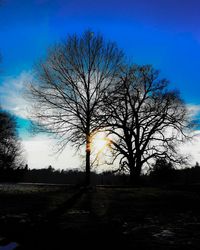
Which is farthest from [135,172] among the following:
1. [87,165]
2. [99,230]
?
[99,230]

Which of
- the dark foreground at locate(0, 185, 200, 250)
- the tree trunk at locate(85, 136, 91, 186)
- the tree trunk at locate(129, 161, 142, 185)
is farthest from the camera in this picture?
the tree trunk at locate(129, 161, 142, 185)

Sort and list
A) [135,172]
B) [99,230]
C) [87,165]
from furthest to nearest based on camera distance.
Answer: [135,172] < [87,165] < [99,230]

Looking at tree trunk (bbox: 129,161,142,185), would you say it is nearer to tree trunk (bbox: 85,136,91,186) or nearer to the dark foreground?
tree trunk (bbox: 85,136,91,186)

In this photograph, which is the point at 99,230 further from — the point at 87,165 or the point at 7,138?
the point at 7,138

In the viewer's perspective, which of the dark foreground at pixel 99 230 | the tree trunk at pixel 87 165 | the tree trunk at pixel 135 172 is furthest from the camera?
the tree trunk at pixel 135 172

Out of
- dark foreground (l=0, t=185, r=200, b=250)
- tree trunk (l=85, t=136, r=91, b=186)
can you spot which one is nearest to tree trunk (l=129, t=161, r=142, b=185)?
tree trunk (l=85, t=136, r=91, b=186)

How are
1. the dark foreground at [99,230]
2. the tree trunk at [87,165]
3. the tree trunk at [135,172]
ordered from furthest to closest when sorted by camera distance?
the tree trunk at [135,172] → the tree trunk at [87,165] → the dark foreground at [99,230]

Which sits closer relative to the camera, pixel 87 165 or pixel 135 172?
pixel 87 165

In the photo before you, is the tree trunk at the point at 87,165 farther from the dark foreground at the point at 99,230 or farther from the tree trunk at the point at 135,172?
the dark foreground at the point at 99,230

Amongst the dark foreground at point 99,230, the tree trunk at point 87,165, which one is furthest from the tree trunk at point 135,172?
the dark foreground at point 99,230

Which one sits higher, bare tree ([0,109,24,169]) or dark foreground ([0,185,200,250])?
bare tree ([0,109,24,169])

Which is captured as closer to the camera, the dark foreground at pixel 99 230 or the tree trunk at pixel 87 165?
the dark foreground at pixel 99 230

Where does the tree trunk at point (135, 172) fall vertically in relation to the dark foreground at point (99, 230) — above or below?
above

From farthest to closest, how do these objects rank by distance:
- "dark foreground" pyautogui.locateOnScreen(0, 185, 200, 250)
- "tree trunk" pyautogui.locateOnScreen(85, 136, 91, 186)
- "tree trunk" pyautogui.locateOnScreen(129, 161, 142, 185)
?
"tree trunk" pyautogui.locateOnScreen(129, 161, 142, 185) < "tree trunk" pyautogui.locateOnScreen(85, 136, 91, 186) < "dark foreground" pyautogui.locateOnScreen(0, 185, 200, 250)
